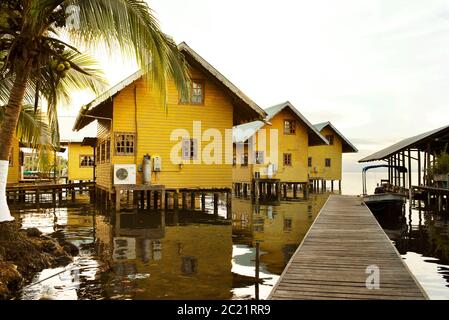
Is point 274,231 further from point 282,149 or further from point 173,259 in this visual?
point 282,149

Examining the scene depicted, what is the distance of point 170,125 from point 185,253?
10.1m

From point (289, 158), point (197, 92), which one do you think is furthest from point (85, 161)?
point (197, 92)

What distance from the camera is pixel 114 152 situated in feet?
59.9

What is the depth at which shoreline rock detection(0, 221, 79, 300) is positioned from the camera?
687 centimetres

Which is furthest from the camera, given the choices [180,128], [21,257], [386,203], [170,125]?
[386,203]

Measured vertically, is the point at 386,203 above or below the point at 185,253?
above

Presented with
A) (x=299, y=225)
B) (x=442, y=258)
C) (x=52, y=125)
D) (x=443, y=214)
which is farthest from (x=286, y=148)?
(x=52, y=125)

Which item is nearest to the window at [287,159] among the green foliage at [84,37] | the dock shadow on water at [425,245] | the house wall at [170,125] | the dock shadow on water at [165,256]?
the dock shadow on water at [425,245]

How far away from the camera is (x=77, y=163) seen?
117 feet

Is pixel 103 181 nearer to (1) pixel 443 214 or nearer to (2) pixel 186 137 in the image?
(2) pixel 186 137

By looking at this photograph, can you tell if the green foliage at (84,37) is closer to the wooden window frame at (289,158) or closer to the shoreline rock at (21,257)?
the shoreline rock at (21,257)

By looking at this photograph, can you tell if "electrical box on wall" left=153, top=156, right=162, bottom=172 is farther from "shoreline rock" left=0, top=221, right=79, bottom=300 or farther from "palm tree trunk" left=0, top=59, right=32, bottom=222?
"palm tree trunk" left=0, top=59, right=32, bottom=222

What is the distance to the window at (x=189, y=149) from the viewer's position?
19.4 metres

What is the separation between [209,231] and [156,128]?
6.99 meters
